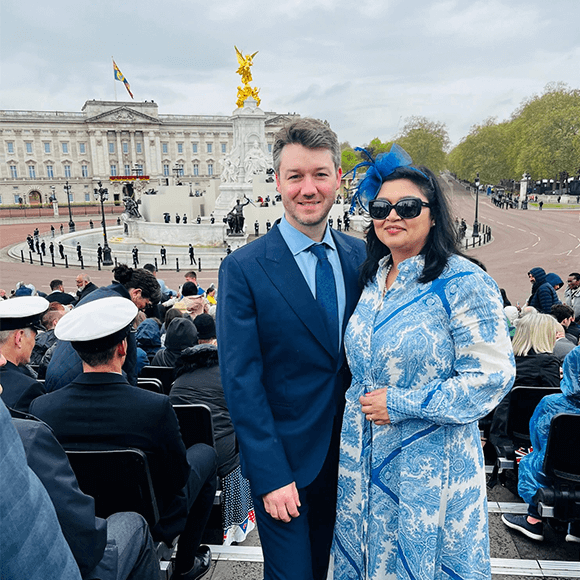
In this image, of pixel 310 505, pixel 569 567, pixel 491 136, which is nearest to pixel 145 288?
pixel 310 505

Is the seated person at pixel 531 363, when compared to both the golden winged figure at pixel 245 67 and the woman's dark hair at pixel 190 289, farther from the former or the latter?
the golden winged figure at pixel 245 67

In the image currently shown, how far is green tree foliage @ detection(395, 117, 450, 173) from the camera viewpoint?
251 feet

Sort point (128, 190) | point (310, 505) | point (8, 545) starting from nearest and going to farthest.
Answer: point (8, 545), point (310, 505), point (128, 190)

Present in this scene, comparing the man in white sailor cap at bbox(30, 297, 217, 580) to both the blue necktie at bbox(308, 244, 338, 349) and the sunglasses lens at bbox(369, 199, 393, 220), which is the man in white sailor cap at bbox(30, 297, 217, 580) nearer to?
the blue necktie at bbox(308, 244, 338, 349)

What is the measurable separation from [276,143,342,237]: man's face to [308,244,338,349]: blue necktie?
174mm

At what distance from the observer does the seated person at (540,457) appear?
3082 millimetres

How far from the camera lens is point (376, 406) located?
221 cm

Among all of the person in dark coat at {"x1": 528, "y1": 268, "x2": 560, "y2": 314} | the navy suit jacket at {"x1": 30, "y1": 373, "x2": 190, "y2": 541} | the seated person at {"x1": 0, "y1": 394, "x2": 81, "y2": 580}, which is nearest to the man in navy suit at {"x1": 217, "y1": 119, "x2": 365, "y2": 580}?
the navy suit jacket at {"x1": 30, "y1": 373, "x2": 190, "y2": 541}

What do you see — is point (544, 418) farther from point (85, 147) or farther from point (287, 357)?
point (85, 147)

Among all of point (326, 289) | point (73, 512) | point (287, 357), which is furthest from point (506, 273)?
point (73, 512)

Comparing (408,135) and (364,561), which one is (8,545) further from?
(408,135)

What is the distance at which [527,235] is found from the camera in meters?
34.7

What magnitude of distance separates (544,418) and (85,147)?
9252cm

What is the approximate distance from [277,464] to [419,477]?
0.65m
